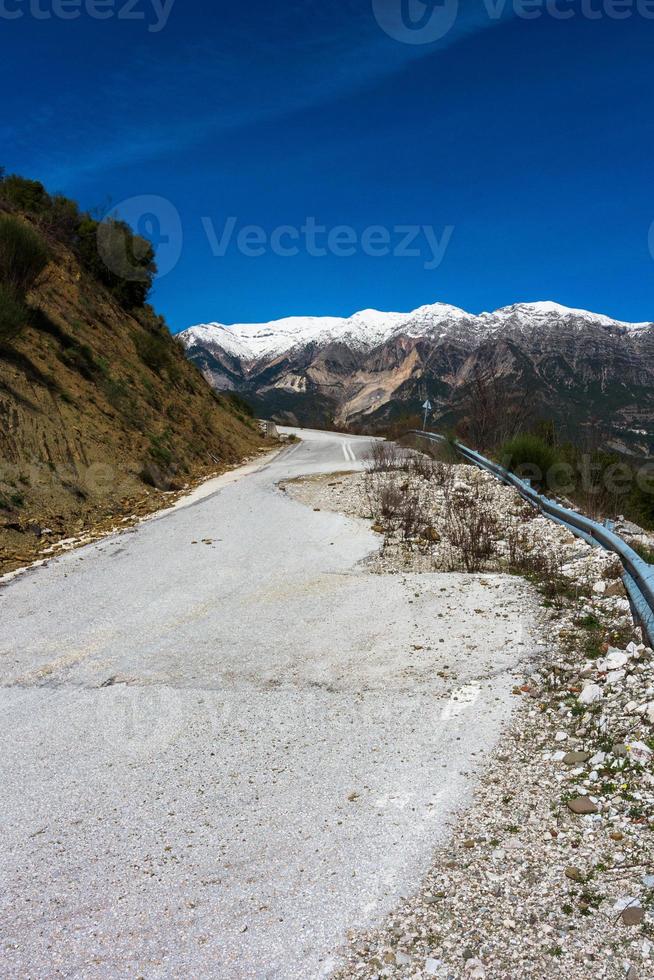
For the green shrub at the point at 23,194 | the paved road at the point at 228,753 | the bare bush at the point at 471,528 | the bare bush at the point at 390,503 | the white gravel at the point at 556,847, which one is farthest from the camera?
the green shrub at the point at 23,194

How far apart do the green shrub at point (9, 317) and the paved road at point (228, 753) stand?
6724 millimetres

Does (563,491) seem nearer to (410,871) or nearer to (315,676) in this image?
(315,676)

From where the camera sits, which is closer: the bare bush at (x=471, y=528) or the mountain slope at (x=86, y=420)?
the bare bush at (x=471, y=528)

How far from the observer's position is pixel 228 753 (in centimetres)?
370

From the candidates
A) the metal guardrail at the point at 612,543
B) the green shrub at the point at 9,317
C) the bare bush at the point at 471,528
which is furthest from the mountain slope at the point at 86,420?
the metal guardrail at the point at 612,543

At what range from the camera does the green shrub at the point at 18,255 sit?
13461 mm

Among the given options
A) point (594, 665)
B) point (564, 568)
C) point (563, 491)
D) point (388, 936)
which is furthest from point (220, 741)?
point (563, 491)

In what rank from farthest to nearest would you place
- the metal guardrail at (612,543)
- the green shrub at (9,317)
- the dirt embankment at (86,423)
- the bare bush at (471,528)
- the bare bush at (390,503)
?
1. the green shrub at (9,317)
2. the bare bush at (390,503)
3. the dirt embankment at (86,423)
4. the bare bush at (471,528)
5. the metal guardrail at (612,543)


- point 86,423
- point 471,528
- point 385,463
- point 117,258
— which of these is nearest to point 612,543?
point 471,528

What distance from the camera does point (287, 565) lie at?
24.5ft

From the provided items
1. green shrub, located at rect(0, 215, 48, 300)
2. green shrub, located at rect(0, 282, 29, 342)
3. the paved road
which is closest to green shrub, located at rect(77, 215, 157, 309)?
green shrub, located at rect(0, 215, 48, 300)

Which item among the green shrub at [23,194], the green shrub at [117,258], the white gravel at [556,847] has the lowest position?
the white gravel at [556,847]

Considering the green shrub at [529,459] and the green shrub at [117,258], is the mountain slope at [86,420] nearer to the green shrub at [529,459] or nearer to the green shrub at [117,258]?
the green shrub at [117,258]

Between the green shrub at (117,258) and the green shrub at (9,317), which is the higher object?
the green shrub at (117,258)
